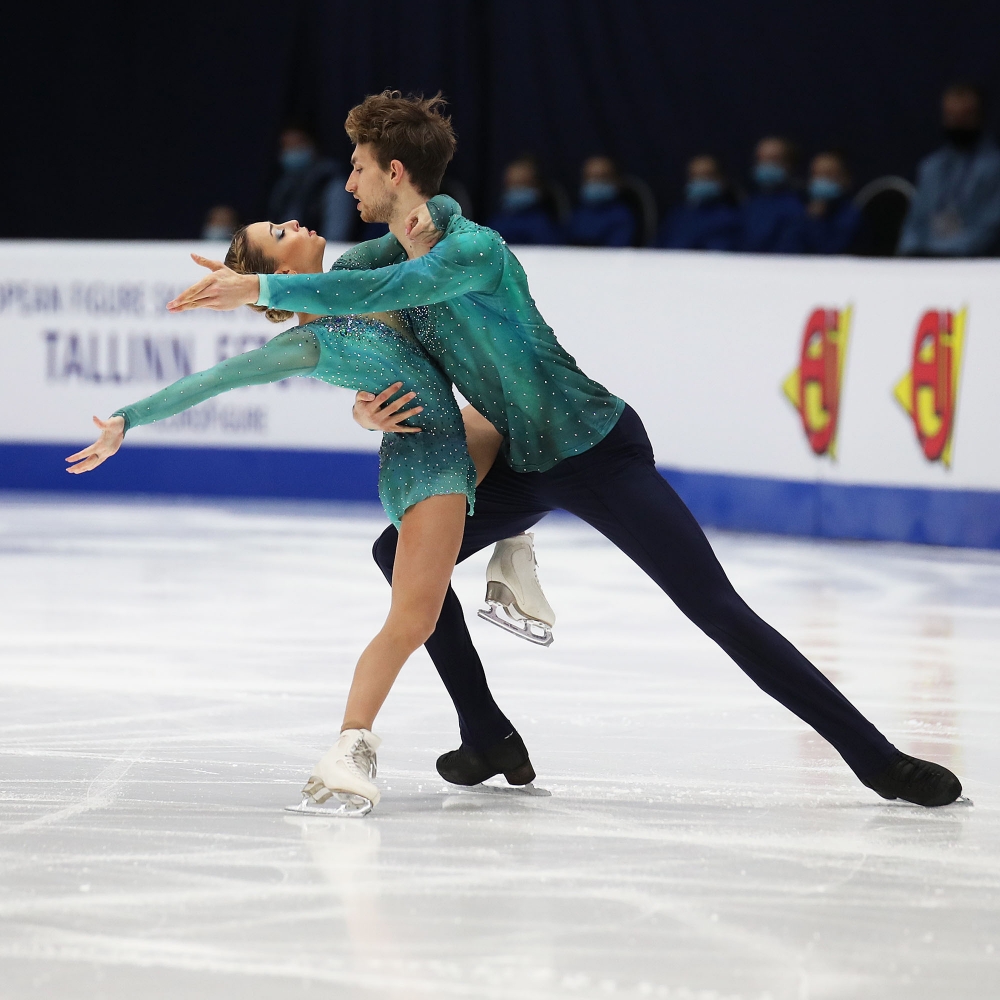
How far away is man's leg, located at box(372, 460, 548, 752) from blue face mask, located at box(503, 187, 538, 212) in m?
6.28

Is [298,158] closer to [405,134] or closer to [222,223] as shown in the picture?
[222,223]

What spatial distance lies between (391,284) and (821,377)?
4.80 metres

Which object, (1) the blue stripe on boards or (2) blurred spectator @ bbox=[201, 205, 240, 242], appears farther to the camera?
(2) blurred spectator @ bbox=[201, 205, 240, 242]

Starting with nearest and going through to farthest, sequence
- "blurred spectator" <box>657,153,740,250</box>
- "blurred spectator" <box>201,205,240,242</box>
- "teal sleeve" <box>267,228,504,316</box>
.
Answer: "teal sleeve" <box>267,228,504,316</box>, "blurred spectator" <box>657,153,740,250</box>, "blurred spectator" <box>201,205,240,242</box>

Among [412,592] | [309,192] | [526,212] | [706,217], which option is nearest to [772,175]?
[706,217]

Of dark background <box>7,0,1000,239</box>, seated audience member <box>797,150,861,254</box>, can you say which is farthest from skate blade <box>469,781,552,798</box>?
dark background <box>7,0,1000,239</box>

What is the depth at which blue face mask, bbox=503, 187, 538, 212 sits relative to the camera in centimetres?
953

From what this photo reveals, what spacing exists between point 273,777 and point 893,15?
7.69 meters

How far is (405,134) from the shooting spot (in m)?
3.17

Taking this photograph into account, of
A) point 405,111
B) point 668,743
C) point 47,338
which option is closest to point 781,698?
point 668,743

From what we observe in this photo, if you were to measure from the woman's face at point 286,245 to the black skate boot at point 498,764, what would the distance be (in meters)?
0.97

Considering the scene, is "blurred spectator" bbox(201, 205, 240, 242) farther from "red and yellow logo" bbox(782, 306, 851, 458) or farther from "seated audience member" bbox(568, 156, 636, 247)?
"red and yellow logo" bbox(782, 306, 851, 458)

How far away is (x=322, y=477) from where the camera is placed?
9133mm

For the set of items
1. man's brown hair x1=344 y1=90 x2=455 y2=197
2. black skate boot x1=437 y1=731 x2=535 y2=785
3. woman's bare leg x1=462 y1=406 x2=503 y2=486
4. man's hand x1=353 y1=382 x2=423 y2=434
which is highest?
man's brown hair x1=344 y1=90 x2=455 y2=197
